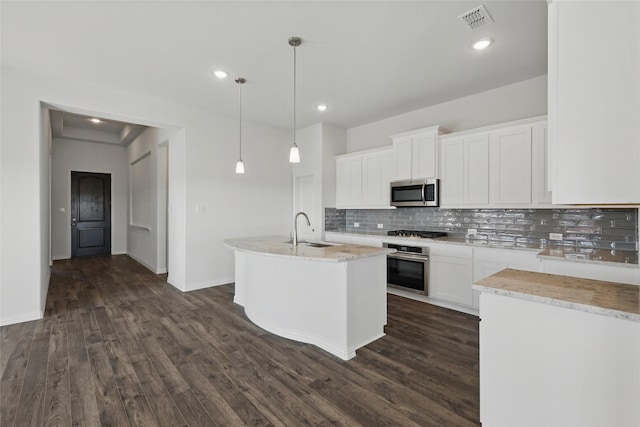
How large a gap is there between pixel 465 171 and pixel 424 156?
1.92ft

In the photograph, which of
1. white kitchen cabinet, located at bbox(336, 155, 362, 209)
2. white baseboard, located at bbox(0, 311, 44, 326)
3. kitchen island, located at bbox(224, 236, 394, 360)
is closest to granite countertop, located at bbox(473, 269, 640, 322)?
kitchen island, located at bbox(224, 236, 394, 360)

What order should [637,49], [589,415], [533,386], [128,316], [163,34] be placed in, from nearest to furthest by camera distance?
[637,49] → [589,415] → [533,386] → [163,34] → [128,316]

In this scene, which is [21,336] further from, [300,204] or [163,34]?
[300,204]

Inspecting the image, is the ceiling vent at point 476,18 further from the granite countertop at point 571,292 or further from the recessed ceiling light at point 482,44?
the granite countertop at point 571,292

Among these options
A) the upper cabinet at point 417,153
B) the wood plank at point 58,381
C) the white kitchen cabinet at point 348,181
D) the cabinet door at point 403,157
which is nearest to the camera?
the wood plank at point 58,381

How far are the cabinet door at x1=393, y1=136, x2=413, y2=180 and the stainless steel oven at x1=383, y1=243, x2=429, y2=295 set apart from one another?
3.45 ft

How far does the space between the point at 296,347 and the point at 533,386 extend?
1816 mm

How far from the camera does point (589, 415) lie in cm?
130

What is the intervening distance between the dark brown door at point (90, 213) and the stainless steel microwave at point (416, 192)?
7399 millimetres

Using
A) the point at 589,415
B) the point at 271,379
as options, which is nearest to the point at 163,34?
the point at 271,379

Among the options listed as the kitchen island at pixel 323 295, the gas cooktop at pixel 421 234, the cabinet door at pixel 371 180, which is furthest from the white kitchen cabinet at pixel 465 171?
the kitchen island at pixel 323 295

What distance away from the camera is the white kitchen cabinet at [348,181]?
5.12m

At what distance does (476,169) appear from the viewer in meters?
3.71

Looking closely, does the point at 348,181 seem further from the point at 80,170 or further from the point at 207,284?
the point at 80,170
